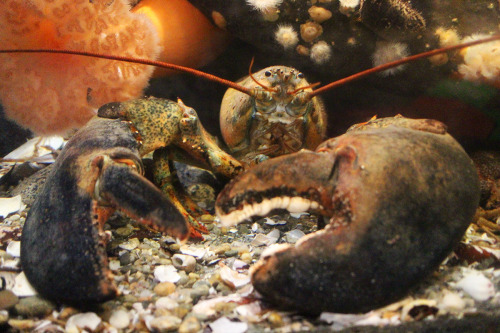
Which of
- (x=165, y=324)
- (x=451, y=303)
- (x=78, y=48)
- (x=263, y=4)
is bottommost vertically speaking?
(x=165, y=324)

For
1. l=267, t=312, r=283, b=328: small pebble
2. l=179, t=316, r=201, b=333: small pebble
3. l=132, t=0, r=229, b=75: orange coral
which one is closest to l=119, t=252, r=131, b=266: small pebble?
l=179, t=316, r=201, b=333: small pebble

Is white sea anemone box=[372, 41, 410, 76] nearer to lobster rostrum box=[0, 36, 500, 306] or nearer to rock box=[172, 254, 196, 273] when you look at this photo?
lobster rostrum box=[0, 36, 500, 306]

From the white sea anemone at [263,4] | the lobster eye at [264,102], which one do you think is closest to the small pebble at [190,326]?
the lobster eye at [264,102]

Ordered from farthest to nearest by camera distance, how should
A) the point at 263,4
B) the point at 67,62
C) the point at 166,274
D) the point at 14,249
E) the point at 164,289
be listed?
the point at 67,62 → the point at 263,4 → the point at 14,249 → the point at 166,274 → the point at 164,289

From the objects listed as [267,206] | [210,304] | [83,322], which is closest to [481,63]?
[267,206]

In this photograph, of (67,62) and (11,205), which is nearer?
(11,205)

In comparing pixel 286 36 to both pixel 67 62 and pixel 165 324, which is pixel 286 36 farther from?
pixel 165 324

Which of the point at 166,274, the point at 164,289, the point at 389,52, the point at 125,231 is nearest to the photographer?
the point at 164,289
